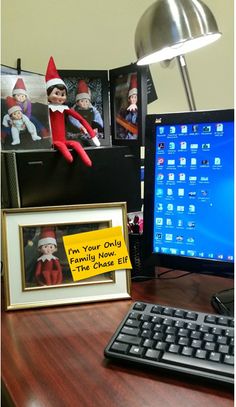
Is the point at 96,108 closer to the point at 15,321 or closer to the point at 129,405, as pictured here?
the point at 15,321

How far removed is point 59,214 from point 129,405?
1.31 feet

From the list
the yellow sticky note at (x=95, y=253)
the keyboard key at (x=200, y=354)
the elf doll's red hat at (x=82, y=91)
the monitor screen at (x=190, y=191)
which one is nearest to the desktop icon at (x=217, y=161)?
the monitor screen at (x=190, y=191)

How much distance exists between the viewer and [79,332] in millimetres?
691

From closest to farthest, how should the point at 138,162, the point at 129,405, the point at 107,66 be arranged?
the point at 129,405 < the point at 138,162 < the point at 107,66

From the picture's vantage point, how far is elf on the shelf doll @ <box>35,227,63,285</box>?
797 millimetres

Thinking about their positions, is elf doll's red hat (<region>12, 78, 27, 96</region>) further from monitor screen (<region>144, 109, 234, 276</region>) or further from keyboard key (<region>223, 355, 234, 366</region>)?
keyboard key (<region>223, 355, 234, 366</region>)

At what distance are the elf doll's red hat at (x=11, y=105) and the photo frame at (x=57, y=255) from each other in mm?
225

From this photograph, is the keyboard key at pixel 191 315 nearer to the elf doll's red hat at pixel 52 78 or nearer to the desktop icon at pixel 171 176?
the desktop icon at pixel 171 176

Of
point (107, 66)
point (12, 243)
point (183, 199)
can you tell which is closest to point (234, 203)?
point (183, 199)

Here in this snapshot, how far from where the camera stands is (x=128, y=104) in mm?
1021

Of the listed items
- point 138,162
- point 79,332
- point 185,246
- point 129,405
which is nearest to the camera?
point 129,405

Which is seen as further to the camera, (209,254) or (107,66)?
(107,66)

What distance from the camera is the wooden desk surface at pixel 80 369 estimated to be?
515 mm

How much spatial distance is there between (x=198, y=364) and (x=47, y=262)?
1.20 ft
